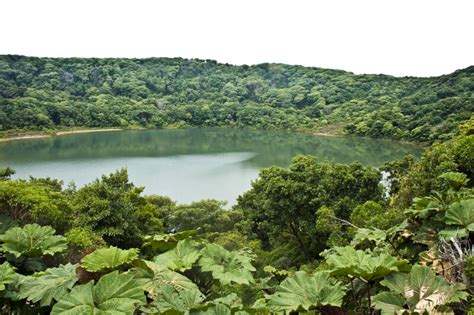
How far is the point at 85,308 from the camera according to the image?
10.2 ft

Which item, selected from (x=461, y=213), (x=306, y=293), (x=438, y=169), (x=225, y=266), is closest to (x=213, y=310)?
(x=306, y=293)

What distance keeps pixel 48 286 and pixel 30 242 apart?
2.99 feet

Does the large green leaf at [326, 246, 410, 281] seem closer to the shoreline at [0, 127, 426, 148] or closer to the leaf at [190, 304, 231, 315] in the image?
the leaf at [190, 304, 231, 315]

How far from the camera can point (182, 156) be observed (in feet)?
176

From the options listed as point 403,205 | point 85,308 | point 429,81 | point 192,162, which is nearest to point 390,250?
point 85,308

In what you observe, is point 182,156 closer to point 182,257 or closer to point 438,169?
point 438,169

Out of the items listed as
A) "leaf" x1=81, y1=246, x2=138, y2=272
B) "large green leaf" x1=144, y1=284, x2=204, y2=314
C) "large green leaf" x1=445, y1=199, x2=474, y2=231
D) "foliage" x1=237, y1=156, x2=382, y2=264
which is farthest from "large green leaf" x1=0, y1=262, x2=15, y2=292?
Result: "foliage" x1=237, y1=156, x2=382, y2=264

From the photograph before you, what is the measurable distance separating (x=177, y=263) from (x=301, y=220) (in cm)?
1310

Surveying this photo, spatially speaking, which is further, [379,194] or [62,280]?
A: [379,194]

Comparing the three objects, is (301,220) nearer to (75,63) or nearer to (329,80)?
(329,80)

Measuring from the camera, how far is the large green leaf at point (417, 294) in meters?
3.43

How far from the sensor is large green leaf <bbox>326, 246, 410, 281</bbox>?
364cm

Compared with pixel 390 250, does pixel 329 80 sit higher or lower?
higher

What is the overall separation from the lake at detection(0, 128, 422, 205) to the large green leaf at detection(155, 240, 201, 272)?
2162 centimetres
